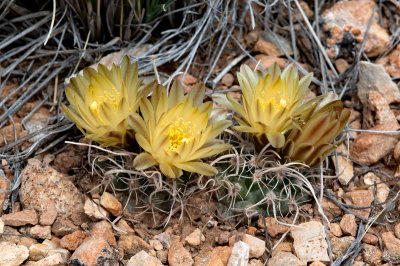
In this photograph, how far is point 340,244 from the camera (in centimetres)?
190

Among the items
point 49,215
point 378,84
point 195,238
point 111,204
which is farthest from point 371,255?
point 49,215

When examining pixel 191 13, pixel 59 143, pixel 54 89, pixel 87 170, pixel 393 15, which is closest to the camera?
pixel 87 170

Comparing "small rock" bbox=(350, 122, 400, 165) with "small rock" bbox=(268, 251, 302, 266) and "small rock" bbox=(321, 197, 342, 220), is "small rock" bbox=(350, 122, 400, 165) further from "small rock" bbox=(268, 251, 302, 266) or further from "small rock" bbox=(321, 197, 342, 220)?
"small rock" bbox=(268, 251, 302, 266)

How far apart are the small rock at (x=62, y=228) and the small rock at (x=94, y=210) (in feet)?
0.25

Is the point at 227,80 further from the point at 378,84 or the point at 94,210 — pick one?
the point at 94,210

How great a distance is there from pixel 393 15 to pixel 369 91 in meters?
0.73

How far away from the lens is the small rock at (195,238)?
187cm

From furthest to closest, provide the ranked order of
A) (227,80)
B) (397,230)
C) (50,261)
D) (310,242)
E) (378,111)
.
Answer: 1. (227,80)
2. (378,111)
3. (397,230)
4. (310,242)
5. (50,261)

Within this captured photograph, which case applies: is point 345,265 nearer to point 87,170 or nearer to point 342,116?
point 342,116

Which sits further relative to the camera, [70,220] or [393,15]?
[393,15]

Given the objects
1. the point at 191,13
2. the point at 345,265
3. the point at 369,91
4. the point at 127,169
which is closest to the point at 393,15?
the point at 369,91

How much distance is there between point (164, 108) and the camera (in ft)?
Result: 5.91

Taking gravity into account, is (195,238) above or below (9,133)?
below

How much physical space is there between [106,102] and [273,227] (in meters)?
0.79
